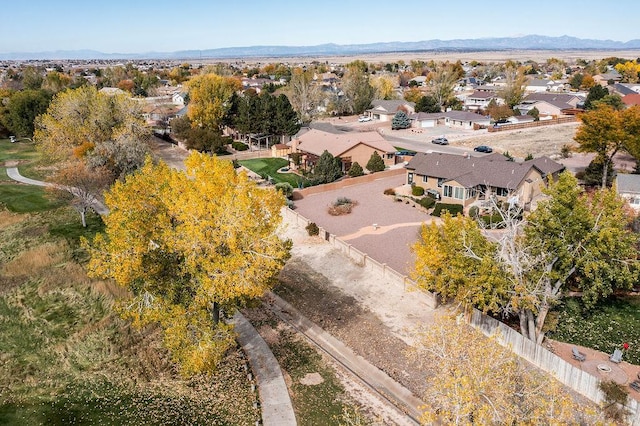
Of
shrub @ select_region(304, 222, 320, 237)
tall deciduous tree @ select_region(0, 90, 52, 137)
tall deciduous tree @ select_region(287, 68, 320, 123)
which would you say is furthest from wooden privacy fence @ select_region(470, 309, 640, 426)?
tall deciduous tree @ select_region(0, 90, 52, 137)

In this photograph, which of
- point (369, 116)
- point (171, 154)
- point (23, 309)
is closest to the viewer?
point (23, 309)

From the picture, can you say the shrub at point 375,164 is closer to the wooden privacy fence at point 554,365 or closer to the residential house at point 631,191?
the residential house at point 631,191

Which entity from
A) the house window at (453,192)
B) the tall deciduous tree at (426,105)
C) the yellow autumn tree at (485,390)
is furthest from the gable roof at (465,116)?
the yellow autumn tree at (485,390)

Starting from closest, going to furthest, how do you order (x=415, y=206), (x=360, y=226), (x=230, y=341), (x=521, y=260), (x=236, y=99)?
1. (x=230, y=341)
2. (x=521, y=260)
3. (x=360, y=226)
4. (x=415, y=206)
5. (x=236, y=99)

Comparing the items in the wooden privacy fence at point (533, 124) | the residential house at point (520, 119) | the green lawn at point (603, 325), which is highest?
the residential house at point (520, 119)

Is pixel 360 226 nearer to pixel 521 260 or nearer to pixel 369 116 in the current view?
pixel 521 260

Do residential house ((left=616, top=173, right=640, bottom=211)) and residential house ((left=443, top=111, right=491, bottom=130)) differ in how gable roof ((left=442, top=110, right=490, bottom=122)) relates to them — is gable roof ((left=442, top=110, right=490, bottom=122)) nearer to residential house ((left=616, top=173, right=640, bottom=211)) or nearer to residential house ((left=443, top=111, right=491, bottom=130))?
residential house ((left=443, top=111, right=491, bottom=130))

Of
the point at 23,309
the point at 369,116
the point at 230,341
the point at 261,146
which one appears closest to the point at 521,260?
the point at 230,341
